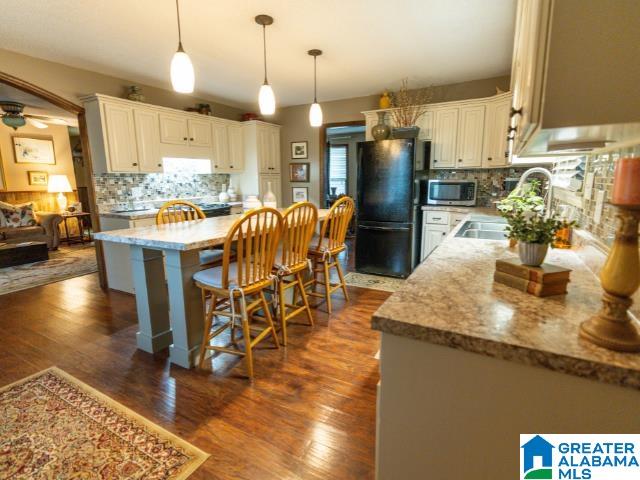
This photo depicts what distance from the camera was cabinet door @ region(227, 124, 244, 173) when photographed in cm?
494

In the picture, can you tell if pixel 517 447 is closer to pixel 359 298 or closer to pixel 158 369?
pixel 158 369

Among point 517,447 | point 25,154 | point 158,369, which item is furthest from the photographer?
point 25,154

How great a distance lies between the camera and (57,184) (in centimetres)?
650

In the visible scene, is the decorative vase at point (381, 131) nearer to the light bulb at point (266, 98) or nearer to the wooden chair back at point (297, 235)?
the light bulb at point (266, 98)

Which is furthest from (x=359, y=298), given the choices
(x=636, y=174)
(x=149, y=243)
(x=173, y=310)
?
(x=636, y=174)

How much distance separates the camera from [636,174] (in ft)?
1.84

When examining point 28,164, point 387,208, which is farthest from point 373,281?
point 28,164

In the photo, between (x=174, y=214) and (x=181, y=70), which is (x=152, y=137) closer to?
(x=174, y=214)

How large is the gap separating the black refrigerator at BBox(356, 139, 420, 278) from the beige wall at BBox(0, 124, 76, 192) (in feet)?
22.7

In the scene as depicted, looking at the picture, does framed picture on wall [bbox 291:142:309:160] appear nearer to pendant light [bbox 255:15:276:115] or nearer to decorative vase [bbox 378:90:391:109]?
decorative vase [bbox 378:90:391:109]

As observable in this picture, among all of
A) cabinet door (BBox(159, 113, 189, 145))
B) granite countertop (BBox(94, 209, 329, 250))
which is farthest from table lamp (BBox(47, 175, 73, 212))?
granite countertop (BBox(94, 209, 329, 250))

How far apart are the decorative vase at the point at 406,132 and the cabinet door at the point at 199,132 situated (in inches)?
102

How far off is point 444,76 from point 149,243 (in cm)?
372

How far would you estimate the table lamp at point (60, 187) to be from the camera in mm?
6484
